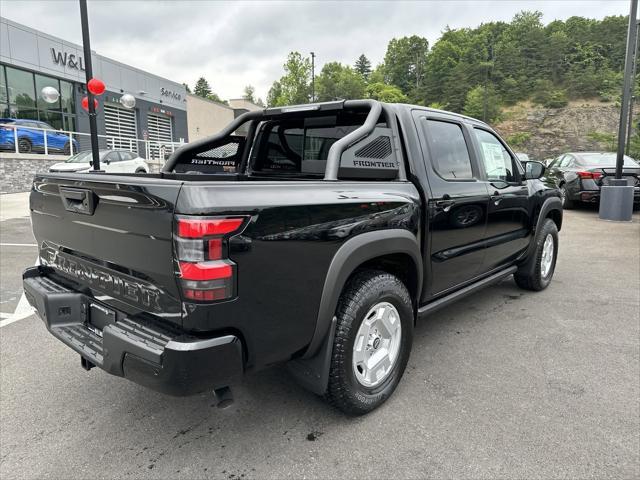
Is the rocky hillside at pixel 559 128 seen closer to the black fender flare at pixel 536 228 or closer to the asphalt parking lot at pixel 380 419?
the black fender flare at pixel 536 228

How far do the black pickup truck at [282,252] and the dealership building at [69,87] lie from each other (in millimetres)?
21591

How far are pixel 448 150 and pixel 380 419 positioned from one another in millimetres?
1993

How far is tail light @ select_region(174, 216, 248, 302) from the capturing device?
170 cm

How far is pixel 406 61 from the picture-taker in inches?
4183

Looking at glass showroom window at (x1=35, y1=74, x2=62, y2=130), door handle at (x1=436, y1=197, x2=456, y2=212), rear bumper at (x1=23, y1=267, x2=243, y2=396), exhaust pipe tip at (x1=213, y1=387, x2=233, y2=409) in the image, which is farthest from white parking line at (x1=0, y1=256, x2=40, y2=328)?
glass showroom window at (x1=35, y1=74, x2=62, y2=130)

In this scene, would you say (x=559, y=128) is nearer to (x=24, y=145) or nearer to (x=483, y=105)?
(x=483, y=105)

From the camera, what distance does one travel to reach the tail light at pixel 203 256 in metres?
1.70

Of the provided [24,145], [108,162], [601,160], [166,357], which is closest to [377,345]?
[166,357]

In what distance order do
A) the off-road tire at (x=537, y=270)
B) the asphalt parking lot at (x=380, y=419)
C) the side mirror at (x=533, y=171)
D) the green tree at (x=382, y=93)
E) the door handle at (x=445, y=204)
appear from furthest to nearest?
the green tree at (x=382, y=93) < the off-road tire at (x=537, y=270) < the side mirror at (x=533, y=171) < the door handle at (x=445, y=204) < the asphalt parking lot at (x=380, y=419)

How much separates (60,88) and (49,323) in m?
24.9

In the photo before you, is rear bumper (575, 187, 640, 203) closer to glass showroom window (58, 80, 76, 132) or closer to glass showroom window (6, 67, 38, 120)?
glass showroom window (6, 67, 38, 120)

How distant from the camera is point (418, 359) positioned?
10.9ft

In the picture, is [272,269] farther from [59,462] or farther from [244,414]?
[59,462]

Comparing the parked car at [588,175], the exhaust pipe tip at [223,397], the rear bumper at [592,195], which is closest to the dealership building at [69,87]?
the parked car at [588,175]
